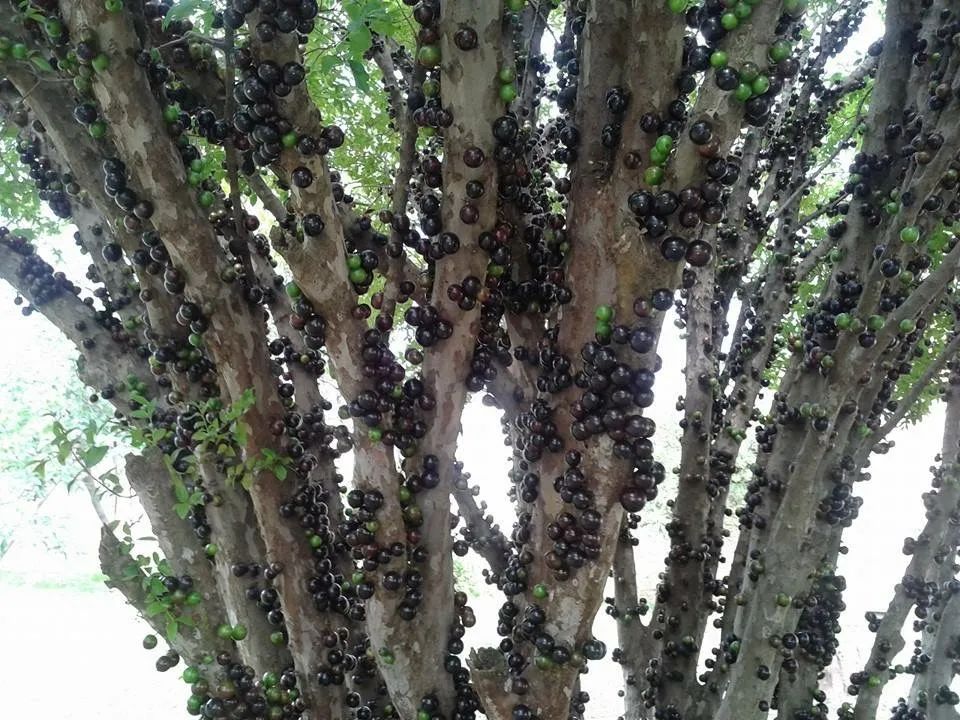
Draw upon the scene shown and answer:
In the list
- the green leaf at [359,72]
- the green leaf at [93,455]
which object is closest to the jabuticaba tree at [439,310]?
the green leaf at [359,72]

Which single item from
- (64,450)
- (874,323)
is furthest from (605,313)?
(64,450)

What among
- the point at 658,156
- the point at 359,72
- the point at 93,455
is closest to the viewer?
the point at 658,156

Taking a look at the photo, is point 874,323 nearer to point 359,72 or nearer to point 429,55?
point 429,55

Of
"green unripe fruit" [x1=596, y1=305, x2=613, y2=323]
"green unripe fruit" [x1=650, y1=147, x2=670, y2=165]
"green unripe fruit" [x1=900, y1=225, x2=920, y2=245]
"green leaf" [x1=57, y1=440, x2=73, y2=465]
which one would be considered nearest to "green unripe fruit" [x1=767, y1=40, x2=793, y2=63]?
"green unripe fruit" [x1=650, y1=147, x2=670, y2=165]

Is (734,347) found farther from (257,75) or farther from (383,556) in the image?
(257,75)

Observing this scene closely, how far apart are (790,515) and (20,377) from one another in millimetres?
9184

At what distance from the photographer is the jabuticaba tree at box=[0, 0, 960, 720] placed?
213cm

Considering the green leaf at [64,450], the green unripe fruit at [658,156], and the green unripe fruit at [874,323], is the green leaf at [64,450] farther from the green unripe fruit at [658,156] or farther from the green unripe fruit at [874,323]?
the green unripe fruit at [874,323]

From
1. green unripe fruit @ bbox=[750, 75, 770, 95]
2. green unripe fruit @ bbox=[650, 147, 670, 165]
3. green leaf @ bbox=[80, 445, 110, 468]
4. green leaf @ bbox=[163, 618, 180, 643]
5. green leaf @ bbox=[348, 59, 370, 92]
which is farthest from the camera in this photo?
green leaf @ bbox=[163, 618, 180, 643]

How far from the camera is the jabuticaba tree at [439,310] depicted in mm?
2135

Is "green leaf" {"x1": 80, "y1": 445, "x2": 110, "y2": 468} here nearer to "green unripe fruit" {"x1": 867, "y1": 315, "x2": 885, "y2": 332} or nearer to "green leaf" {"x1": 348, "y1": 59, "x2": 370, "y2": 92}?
"green leaf" {"x1": 348, "y1": 59, "x2": 370, "y2": 92}

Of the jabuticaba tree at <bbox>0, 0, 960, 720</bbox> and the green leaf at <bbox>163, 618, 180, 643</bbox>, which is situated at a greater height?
the jabuticaba tree at <bbox>0, 0, 960, 720</bbox>

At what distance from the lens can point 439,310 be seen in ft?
7.98

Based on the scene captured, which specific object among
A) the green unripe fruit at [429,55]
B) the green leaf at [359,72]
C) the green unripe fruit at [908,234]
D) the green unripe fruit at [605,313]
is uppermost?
the green leaf at [359,72]
